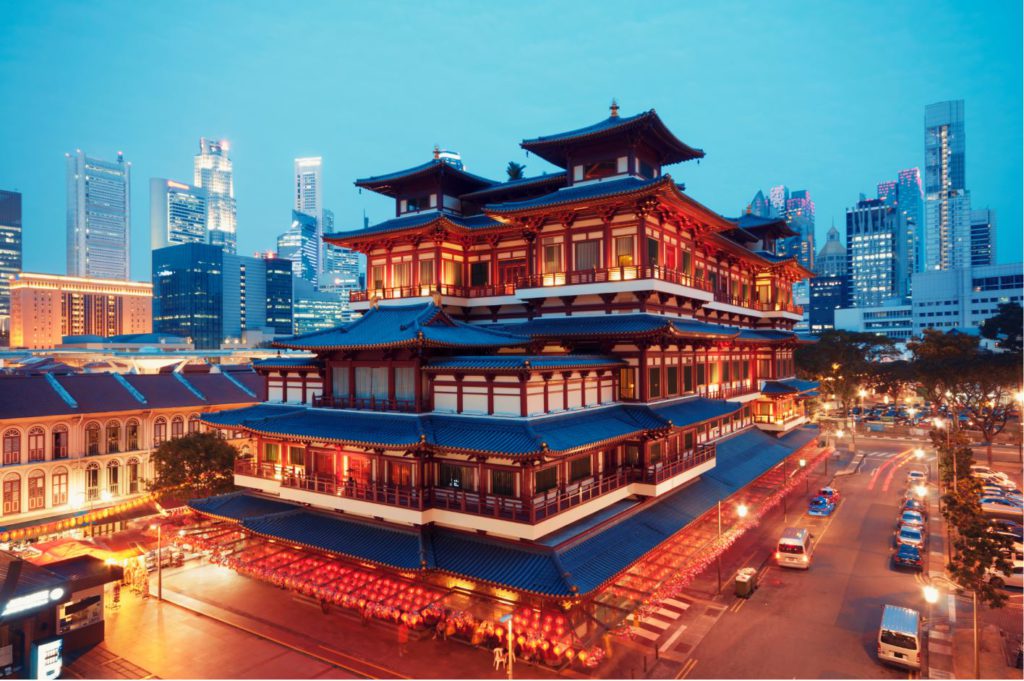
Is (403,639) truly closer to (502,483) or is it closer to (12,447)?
(502,483)

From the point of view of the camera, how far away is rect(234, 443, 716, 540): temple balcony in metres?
23.6

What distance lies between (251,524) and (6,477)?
2625 cm

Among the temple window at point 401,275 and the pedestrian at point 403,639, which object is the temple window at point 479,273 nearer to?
the temple window at point 401,275

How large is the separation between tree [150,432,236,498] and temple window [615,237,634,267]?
99.2ft

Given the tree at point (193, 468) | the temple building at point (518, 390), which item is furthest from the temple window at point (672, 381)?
the tree at point (193, 468)

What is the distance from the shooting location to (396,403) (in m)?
28.3

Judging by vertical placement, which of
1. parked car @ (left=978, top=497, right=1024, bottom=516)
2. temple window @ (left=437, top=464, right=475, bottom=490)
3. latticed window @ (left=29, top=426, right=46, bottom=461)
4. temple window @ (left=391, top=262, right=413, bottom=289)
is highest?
temple window @ (left=391, top=262, right=413, bottom=289)

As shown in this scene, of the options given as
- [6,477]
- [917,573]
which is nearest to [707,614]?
[917,573]

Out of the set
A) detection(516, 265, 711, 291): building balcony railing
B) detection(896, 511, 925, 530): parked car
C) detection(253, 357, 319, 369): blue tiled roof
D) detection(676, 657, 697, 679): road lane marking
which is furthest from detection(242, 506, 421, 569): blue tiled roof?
detection(896, 511, 925, 530): parked car

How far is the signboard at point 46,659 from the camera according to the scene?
22.9m

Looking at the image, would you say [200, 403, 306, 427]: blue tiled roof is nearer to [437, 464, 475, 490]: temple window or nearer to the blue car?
[437, 464, 475, 490]: temple window

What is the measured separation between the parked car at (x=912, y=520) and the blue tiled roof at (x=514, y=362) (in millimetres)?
27697

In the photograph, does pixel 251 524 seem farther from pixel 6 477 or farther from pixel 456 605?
pixel 6 477

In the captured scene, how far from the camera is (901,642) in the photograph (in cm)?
2339
